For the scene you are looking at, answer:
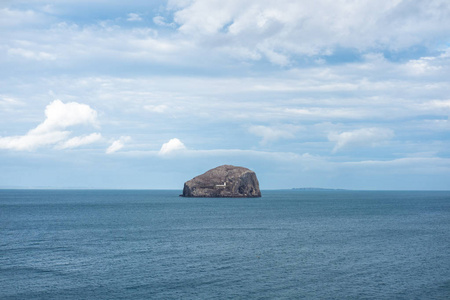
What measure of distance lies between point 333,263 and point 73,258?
39.0 metres

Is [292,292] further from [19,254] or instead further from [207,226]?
[207,226]

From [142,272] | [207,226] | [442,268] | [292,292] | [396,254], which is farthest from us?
[207,226]

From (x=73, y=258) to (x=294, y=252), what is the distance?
35.4 meters

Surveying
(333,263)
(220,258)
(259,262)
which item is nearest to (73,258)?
(220,258)

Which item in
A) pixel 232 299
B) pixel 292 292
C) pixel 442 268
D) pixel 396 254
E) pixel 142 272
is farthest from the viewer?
pixel 396 254

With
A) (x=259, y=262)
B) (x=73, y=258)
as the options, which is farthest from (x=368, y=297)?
(x=73, y=258)

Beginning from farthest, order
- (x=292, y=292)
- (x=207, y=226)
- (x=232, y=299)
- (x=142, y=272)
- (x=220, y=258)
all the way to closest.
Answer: (x=207, y=226) → (x=220, y=258) → (x=142, y=272) → (x=292, y=292) → (x=232, y=299)

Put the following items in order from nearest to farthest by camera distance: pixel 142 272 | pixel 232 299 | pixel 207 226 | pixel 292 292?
pixel 232 299 < pixel 292 292 < pixel 142 272 < pixel 207 226

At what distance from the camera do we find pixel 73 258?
6184 centimetres

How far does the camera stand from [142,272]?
54094 millimetres

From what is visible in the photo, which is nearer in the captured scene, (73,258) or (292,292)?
(292,292)

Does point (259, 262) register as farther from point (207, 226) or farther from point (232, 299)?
point (207, 226)

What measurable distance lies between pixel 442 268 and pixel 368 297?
66.8 feet

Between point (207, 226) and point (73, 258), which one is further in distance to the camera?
point (207, 226)
